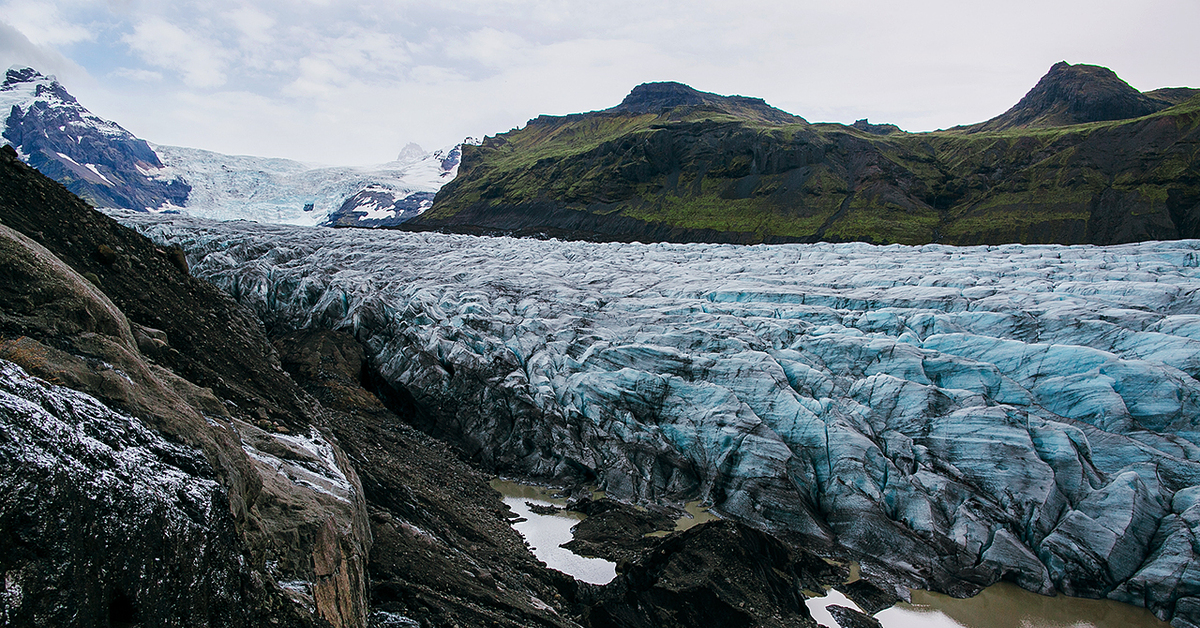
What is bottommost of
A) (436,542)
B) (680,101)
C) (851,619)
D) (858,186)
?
(851,619)

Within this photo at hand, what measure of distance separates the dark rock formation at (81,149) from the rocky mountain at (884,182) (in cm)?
7461

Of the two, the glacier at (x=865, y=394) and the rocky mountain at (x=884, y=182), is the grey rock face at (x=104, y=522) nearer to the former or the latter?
the glacier at (x=865, y=394)

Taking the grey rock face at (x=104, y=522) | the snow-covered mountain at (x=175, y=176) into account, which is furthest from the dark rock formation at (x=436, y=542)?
the snow-covered mountain at (x=175, y=176)

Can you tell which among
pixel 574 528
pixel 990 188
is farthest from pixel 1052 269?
pixel 990 188

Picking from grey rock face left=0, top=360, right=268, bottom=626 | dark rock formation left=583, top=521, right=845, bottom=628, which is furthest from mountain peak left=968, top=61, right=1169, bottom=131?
grey rock face left=0, top=360, right=268, bottom=626

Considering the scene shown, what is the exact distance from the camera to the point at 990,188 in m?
65.8

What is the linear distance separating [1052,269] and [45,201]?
114 ft

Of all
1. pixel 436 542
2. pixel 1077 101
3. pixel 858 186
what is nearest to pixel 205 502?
pixel 436 542

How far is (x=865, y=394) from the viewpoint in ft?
57.4

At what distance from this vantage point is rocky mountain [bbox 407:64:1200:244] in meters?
55.5

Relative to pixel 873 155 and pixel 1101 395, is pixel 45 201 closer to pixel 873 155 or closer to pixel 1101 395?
pixel 1101 395

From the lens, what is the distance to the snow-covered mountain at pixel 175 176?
107 meters

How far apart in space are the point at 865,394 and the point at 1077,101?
334ft

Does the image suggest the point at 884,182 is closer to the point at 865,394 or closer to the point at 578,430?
the point at 865,394
